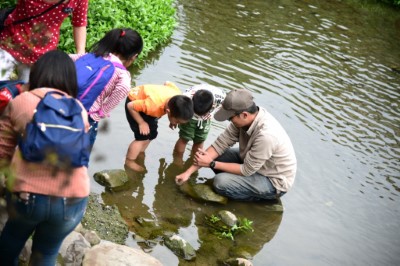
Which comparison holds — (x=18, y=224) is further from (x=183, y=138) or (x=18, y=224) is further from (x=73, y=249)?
(x=183, y=138)

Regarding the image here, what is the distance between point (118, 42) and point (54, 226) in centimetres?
211

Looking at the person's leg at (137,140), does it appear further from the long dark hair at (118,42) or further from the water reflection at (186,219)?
the long dark hair at (118,42)

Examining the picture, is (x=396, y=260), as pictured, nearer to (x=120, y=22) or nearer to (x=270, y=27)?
(x=120, y=22)

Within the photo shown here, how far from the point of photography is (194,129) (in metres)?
6.78

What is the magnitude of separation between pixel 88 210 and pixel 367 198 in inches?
144

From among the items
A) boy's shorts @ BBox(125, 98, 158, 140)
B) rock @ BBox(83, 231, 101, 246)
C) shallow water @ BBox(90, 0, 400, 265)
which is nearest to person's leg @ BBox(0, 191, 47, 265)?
rock @ BBox(83, 231, 101, 246)

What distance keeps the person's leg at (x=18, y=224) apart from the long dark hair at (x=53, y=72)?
0.66 m

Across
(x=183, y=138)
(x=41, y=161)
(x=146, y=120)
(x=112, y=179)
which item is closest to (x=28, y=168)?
(x=41, y=161)

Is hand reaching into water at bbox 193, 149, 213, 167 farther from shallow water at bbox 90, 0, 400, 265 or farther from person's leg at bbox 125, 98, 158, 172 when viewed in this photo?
person's leg at bbox 125, 98, 158, 172

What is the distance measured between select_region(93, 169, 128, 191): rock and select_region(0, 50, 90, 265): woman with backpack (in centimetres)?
251

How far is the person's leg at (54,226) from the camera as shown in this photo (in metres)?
3.26

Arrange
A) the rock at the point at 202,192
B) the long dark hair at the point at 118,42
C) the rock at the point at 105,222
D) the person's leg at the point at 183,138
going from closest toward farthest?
the long dark hair at the point at 118,42
the rock at the point at 105,222
the rock at the point at 202,192
the person's leg at the point at 183,138

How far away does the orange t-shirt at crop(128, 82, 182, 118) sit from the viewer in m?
6.02

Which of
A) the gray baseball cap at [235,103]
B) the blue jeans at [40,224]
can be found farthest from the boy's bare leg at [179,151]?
the blue jeans at [40,224]
